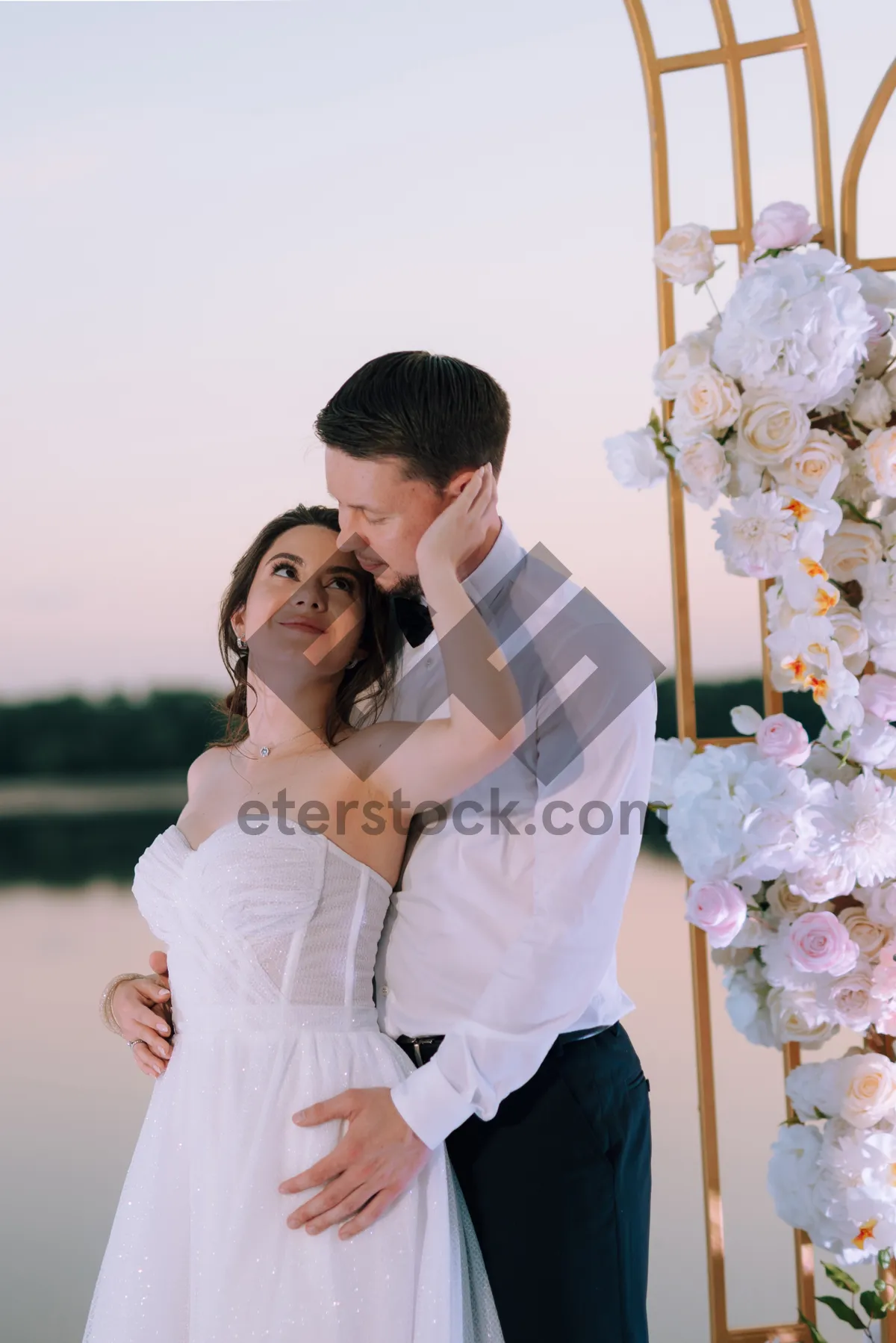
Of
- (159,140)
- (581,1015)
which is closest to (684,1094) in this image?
(581,1015)

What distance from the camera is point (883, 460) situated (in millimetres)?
1936

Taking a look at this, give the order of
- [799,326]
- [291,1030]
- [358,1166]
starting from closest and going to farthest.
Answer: [358,1166] < [291,1030] < [799,326]

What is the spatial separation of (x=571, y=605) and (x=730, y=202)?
1308 millimetres

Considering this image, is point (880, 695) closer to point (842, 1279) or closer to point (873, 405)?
point (873, 405)

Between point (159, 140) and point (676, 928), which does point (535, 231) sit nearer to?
point (159, 140)

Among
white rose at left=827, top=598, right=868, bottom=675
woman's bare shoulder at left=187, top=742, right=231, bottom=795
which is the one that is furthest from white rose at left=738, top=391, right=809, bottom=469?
woman's bare shoulder at left=187, top=742, right=231, bottom=795

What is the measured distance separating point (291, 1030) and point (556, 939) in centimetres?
36

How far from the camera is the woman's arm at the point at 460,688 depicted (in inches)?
58.3

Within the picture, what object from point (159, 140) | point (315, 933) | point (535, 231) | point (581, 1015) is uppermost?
point (159, 140)

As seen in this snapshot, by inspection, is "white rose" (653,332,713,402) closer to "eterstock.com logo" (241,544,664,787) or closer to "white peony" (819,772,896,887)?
"eterstock.com logo" (241,544,664,787)

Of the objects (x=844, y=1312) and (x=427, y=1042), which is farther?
(x=844, y=1312)

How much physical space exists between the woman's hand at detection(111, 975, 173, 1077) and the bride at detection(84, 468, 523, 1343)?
0.08 ft

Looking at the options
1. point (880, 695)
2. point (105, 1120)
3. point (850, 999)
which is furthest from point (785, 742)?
point (105, 1120)

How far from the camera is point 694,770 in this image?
6.51 feet
